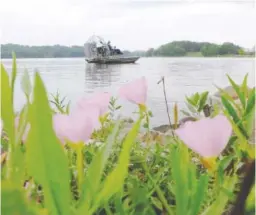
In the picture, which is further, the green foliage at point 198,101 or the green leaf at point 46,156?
the green foliage at point 198,101

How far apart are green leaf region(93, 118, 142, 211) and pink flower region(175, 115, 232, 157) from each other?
0.17ft

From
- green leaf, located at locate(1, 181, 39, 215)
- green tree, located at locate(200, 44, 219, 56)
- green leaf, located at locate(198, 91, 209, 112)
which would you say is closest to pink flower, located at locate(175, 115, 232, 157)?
green leaf, located at locate(1, 181, 39, 215)

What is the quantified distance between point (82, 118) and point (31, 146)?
0.29 ft

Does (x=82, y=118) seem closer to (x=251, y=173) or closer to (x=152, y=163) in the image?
(x=251, y=173)

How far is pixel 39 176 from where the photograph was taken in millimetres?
156

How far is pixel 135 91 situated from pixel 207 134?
122 millimetres

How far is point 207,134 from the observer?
22 centimetres

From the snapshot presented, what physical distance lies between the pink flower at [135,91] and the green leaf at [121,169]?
15cm

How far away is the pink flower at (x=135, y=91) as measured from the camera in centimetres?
34

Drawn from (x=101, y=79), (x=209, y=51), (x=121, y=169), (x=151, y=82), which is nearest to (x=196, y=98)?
(x=209, y=51)

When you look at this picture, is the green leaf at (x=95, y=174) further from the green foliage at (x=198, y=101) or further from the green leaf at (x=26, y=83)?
the green foliage at (x=198, y=101)

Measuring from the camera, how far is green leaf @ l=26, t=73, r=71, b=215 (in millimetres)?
141

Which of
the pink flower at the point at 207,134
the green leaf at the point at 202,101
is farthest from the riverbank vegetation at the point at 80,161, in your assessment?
the green leaf at the point at 202,101

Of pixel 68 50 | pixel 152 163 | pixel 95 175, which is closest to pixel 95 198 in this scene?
pixel 95 175
